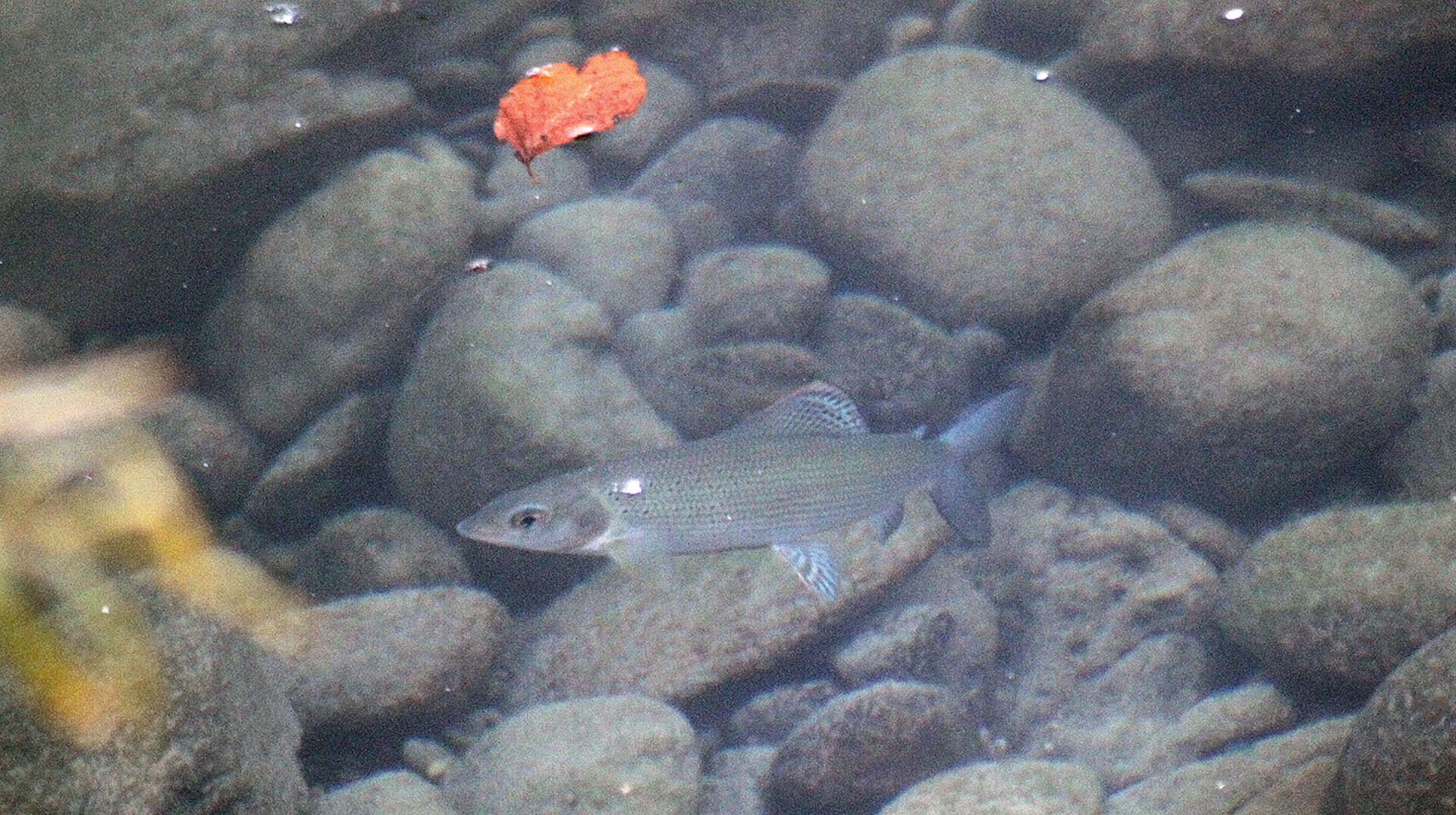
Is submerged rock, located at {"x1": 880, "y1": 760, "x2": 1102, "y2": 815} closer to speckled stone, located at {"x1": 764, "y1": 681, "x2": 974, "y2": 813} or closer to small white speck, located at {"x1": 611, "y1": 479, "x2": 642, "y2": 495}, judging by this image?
speckled stone, located at {"x1": 764, "y1": 681, "x2": 974, "y2": 813}

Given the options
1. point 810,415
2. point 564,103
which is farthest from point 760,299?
point 810,415

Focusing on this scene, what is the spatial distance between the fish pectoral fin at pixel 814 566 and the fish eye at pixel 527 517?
1070 millimetres

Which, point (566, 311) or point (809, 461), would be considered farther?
point (566, 311)

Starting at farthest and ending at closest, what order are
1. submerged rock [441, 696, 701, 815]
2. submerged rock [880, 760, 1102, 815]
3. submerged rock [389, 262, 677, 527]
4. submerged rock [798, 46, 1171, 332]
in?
submerged rock [798, 46, 1171, 332], submerged rock [389, 262, 677, 527], submerged rock [441, 696, 701, 815], submerged rock [880, 760, 1102, 815]

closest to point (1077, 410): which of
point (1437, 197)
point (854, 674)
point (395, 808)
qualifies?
point (854, 674)

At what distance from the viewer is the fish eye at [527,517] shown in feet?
13.7

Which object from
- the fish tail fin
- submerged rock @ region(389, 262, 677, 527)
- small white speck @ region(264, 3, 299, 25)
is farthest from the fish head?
small white speck @ region(264, 3, 299, 25)

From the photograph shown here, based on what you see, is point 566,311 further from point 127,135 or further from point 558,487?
point 127,135

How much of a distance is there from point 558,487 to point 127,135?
3.80 meters

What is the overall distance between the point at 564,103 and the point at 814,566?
3.56 metres

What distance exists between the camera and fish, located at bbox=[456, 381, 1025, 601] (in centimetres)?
421

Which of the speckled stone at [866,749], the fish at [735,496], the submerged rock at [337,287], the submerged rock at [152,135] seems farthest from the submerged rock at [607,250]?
the speckled stone at [866,749]

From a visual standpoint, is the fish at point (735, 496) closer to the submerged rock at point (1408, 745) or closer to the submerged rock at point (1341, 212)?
the submerged rock at point (1408, 745)

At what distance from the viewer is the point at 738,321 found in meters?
6.35
